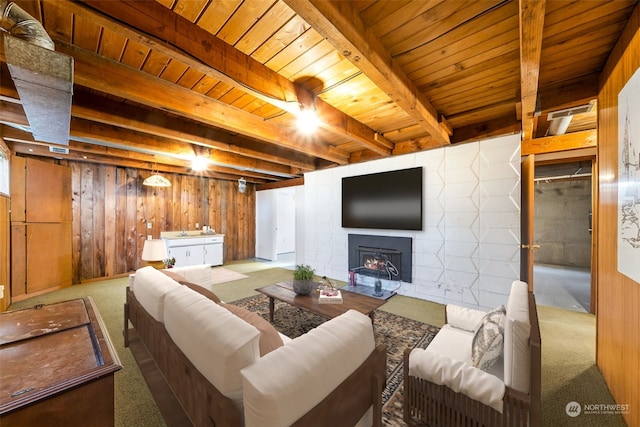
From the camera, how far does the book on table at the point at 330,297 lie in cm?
249

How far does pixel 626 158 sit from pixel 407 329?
2.26 metres

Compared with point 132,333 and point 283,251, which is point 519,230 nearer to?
point 132,333

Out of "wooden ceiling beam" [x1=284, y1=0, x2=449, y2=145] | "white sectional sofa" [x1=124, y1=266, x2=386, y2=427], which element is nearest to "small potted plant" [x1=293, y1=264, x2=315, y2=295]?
"white sectional sofa" [x1=124, y1=266, x2=386, y2=427]

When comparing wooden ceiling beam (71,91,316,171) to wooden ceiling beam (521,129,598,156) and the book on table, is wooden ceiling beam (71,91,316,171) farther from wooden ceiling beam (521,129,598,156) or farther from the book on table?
wooden ceiling beam (521,129,598,156)

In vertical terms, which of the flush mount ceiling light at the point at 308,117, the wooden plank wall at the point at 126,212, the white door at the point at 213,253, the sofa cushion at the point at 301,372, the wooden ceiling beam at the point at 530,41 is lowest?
the white door at the point at 213,253

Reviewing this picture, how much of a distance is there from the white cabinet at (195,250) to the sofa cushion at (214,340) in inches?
181

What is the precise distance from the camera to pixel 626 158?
1.49 m

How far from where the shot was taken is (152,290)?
5.46ft

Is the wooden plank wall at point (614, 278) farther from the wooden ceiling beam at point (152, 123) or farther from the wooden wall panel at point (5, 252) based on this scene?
the wooden wall panel at point (5, 252)

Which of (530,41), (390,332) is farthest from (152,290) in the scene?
(530,41)

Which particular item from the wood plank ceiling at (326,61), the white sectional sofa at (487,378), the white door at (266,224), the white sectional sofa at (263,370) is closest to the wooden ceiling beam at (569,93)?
the wood plank ceiling at (326,61)

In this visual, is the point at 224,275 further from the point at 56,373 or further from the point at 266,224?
the point at 56,373

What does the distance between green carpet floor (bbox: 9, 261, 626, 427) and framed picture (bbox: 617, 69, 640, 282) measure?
0.98m

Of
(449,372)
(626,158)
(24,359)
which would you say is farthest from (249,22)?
Result: (626,158)
